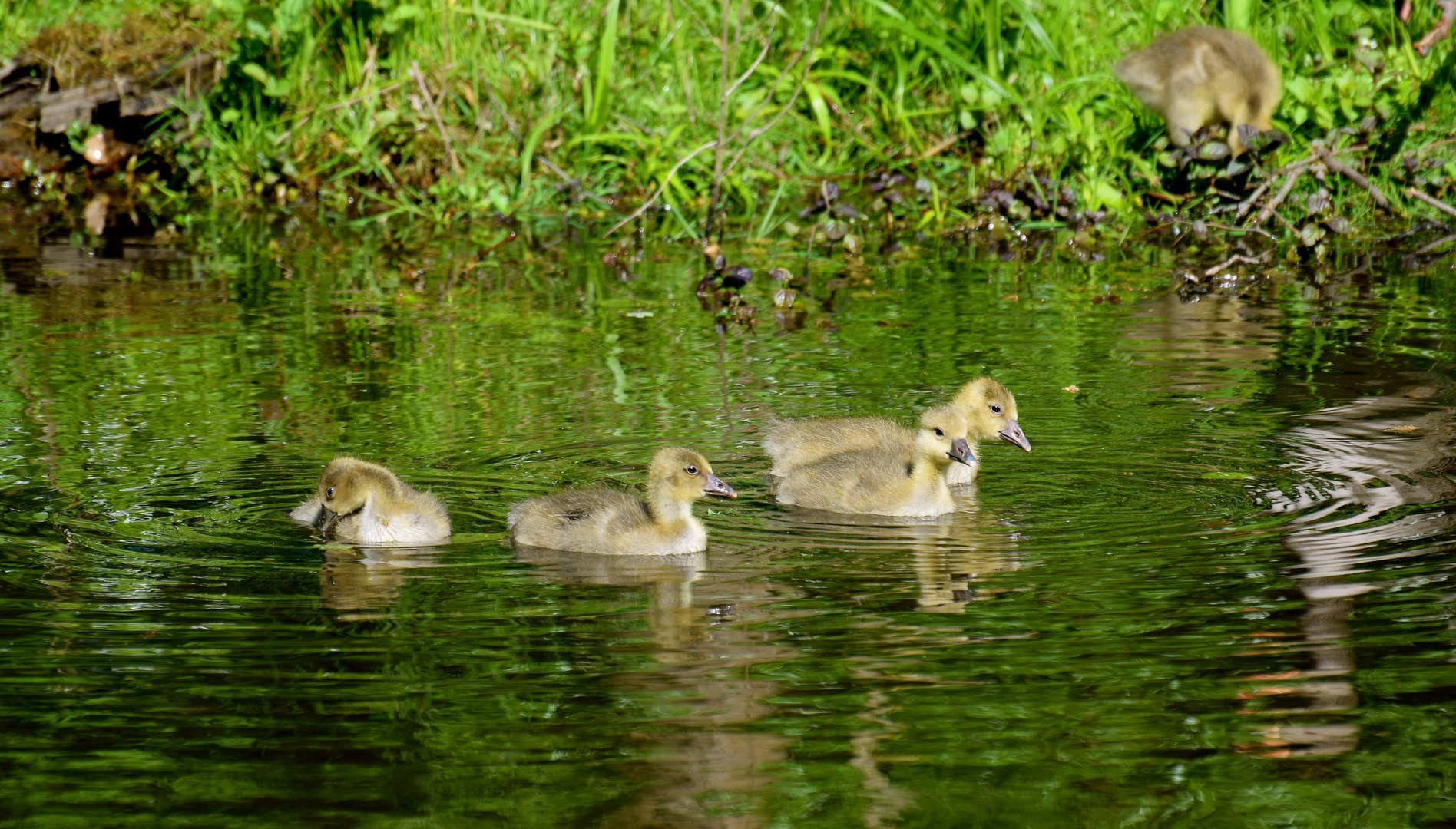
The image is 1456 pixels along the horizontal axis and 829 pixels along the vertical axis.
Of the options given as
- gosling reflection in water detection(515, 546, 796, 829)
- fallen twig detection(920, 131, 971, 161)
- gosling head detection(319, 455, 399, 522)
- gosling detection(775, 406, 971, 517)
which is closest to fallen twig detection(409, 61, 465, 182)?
fallen twig detection(920, 131, 971, 161)

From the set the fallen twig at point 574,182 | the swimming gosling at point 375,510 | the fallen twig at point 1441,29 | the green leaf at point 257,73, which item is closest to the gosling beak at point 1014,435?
the swimming gosling at point 375,510

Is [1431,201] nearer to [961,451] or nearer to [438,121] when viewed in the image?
[961,451]

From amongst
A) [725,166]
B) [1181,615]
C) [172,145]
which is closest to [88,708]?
[1181,615]

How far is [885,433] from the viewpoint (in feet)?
24.8

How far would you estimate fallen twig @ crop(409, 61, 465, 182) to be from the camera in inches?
529

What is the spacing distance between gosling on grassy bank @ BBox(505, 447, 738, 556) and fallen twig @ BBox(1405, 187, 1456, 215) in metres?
6.64

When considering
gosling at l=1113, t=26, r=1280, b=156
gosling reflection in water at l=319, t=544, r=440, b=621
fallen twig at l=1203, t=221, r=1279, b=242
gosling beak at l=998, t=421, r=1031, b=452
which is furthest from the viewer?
gosling at l=1113, t=26, r=1280, b=156

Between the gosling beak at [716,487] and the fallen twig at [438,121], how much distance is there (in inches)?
300

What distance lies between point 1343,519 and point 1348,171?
571 cm

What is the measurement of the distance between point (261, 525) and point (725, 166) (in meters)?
6.20

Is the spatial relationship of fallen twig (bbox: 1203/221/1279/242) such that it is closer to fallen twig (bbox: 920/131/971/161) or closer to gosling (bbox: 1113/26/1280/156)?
gosling (bbox: 1113/26/1280/156)

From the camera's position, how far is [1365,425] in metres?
7.45

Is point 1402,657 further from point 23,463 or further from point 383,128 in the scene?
point 383,128

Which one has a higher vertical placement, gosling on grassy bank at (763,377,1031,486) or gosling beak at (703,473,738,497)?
gosling on grassy bank at (763,377,1031,486)
